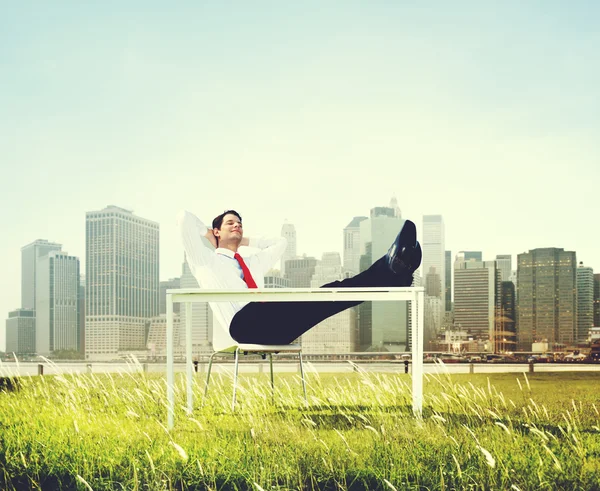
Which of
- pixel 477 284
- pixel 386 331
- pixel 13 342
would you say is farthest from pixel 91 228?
pixel 477 284

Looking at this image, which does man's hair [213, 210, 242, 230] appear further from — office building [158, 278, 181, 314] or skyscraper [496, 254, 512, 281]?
skyscraper [496, 254, 512, 281]

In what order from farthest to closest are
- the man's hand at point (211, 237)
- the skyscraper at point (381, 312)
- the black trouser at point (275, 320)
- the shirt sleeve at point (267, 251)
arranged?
the skyscraper at point (381, 312), the shirt sleeve at point (267, 251), the man's hand at point (211, 237), the black trouser at point (275, 320)

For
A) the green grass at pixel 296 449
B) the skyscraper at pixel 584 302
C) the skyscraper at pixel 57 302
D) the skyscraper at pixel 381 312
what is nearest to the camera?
the green grass at pixel 296 449

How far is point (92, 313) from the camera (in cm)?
12975


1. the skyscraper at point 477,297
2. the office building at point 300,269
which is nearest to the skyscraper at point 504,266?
the skyscraper at point 477,297

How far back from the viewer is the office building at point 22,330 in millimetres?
121062

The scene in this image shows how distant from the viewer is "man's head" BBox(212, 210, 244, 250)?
14.2ft

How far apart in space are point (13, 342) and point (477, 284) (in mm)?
86339

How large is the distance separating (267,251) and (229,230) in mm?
373

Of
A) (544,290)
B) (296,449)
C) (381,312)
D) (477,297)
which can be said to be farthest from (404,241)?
(477,297)

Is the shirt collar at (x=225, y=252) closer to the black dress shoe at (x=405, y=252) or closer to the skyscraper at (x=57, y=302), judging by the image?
the black dress shoe at (x=405, y=252)

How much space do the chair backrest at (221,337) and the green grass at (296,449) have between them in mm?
406

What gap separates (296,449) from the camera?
2.81 m

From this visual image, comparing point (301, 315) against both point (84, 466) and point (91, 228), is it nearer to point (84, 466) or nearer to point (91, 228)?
point (84, 466)
